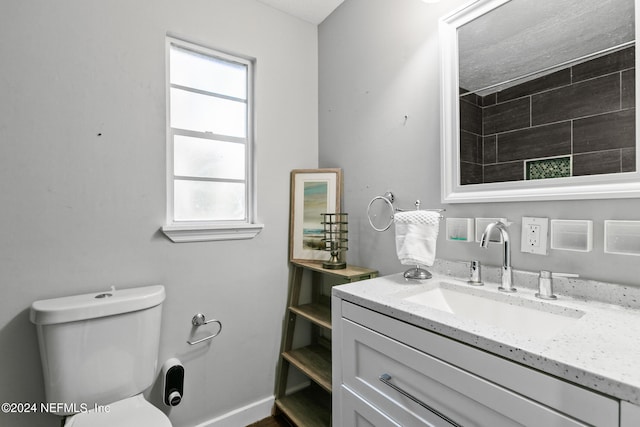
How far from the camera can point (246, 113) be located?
1.74 m

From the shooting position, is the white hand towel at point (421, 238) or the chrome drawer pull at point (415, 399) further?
the white hand towel at point (421, 238)

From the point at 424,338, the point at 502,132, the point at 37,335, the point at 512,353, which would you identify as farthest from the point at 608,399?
the point at 37,335

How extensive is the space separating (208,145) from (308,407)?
154cm

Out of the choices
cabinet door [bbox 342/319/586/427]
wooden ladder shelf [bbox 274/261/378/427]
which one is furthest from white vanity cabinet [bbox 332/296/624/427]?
wooden ladder shelf [bbox 274/261/378/427]

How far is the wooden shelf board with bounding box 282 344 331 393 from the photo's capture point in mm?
1475

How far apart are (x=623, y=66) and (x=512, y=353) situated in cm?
87

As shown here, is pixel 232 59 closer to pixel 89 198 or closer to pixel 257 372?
pixel 89 198

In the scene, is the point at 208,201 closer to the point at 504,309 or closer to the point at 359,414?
the point at 359,414

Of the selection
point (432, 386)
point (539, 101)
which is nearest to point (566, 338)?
point (432, 386)

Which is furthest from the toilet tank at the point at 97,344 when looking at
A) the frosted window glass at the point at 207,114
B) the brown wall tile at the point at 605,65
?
the brown wall tile at the point at 605,65

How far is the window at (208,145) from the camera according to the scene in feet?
4.96

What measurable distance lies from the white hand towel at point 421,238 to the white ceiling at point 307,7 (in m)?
1.38

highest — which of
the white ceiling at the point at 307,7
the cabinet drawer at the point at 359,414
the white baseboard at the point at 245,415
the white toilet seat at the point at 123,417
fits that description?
the white ceiling at the point at 307,7

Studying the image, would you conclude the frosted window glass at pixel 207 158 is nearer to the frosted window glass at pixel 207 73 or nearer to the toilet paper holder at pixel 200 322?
the frosted window glass at pixel 207 73
